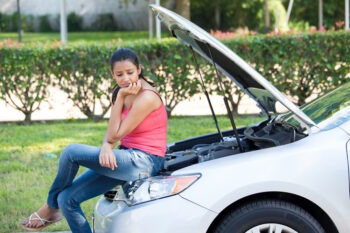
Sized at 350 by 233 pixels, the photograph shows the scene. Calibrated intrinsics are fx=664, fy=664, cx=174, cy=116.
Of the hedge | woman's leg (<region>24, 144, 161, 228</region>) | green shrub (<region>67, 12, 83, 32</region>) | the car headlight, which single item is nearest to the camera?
the car headlight

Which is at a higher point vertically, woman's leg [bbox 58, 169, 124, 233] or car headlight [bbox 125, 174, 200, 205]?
car headlight [bbox 125, 174, 200, 205]

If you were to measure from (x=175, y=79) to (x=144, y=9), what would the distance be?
36.2 metres

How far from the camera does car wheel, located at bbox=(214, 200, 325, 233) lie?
376cm

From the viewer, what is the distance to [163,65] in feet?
35.2

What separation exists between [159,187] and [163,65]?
6.92m

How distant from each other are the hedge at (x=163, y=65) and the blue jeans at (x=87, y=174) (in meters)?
6.20

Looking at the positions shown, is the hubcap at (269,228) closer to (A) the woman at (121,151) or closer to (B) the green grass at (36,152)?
(A) the woman at (121,151)

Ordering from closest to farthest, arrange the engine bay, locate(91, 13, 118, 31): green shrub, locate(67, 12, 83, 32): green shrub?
the engine bay, locate(67, 12, 83, 32): green shrub, locate(91, 13, 118, 31): green shrub

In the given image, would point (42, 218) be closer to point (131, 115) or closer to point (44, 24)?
point (131, 115)

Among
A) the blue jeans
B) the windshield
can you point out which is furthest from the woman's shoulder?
the windshield

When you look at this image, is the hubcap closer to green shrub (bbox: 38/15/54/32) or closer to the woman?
the woman

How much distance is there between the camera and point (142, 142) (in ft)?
14.7

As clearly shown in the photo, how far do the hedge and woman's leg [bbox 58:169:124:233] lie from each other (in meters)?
6.19

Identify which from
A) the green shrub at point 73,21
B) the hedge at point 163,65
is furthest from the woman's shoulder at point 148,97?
the green shrub at point 73,21
